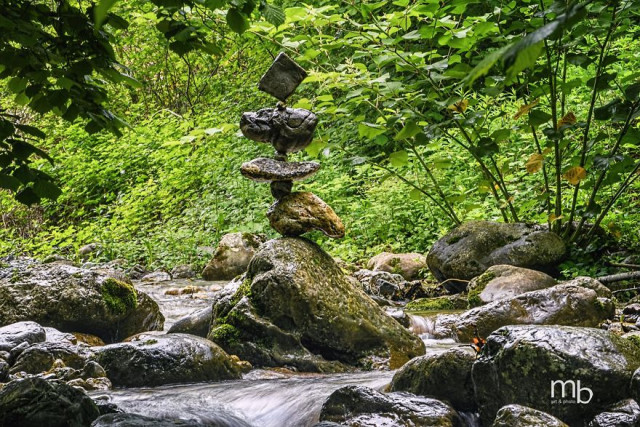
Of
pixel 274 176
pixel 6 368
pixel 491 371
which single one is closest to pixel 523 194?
pixel 274 176

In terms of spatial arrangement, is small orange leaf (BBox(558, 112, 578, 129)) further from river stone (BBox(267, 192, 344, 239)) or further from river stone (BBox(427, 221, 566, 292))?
river stone (BBox(427, 221, 566, 292))

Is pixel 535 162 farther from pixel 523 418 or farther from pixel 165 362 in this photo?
Result: pixel 165 362

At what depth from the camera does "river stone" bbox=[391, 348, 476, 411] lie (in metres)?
3.46

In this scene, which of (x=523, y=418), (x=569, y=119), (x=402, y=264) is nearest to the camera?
(x=523, y=418)

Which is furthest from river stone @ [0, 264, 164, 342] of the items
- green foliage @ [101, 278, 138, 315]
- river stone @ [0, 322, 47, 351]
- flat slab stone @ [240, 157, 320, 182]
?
flat slab stone @ [240, 157, 320, 182]

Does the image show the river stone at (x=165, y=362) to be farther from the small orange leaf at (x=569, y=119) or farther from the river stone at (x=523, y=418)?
the small orange leaf at (x=569, y=119)

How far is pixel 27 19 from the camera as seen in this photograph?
272 centimetres

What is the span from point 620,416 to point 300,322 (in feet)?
8.29

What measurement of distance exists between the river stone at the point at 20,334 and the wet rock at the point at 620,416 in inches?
172

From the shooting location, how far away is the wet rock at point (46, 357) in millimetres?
4754

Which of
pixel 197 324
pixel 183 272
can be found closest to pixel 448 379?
pixel 197 324

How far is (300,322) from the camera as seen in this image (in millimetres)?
4848

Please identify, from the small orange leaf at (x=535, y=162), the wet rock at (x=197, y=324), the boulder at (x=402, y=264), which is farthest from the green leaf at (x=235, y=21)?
the boulder at (x=402, y=264)

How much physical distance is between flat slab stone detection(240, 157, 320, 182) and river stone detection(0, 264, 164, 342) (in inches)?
81.5
